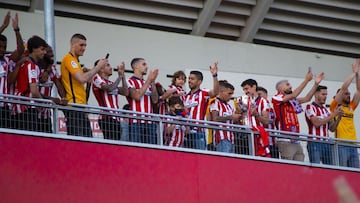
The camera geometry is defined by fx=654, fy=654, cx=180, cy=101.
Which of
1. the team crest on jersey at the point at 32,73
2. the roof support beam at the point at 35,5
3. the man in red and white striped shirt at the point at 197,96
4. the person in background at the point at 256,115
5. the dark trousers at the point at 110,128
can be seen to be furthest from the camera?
the roof support beam at the point at 35,5

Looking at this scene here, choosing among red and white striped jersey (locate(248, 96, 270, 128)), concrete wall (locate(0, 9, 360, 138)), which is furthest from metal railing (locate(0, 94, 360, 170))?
concrete wall (locate(0, 9, 360, 138))

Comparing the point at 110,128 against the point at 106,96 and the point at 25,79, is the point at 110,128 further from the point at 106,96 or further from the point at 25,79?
the point at 25,79

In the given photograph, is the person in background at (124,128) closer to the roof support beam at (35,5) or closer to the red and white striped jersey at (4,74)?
the red and white striped jersey at (4,74)

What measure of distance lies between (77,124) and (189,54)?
4.77 metres

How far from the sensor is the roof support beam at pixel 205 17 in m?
11.3

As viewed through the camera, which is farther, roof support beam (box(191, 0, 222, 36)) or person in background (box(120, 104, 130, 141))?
roof support beam (box(191, 0, 222, 36))

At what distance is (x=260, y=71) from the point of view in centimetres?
1203

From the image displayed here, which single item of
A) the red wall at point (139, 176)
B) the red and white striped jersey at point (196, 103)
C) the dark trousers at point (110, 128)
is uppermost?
the red and white striped jersey at point (196, 103)

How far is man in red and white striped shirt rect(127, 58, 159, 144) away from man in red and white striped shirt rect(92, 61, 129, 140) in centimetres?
16

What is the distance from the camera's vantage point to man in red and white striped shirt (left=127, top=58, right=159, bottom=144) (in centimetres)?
741

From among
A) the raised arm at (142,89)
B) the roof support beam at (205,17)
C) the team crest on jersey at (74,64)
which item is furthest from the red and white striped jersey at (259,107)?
the roof support beam at (205,17)

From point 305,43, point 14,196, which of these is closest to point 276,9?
point 305,43

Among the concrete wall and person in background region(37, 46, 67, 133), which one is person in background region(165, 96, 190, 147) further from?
the concrete wall

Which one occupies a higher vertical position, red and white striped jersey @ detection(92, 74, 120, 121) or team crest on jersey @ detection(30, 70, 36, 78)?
team crest on jersey @ detection(30, 70, 36, 78)
